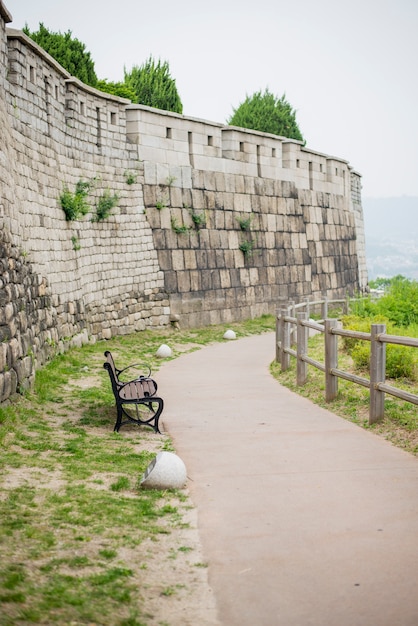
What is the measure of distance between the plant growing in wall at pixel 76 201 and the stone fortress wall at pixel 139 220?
6.0 inches

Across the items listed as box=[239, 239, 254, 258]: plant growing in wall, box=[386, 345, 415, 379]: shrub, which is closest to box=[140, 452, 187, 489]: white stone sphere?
box=[386, 345, 415, 379]: shrub

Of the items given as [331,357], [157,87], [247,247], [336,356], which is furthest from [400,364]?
[157,87]

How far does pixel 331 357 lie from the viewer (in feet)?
32.5

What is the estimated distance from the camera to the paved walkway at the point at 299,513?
4.27 meters

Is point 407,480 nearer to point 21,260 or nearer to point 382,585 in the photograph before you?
point 382,585

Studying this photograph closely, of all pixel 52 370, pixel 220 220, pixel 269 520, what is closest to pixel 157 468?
pixel 269 520

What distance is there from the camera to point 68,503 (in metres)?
5.91

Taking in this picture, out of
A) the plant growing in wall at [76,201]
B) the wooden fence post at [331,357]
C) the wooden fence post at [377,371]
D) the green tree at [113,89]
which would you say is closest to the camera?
the wooden fence post at [377,371]

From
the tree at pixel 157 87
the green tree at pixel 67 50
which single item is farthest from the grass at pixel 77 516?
the tree at pixel 157 87

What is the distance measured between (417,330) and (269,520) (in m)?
10.6

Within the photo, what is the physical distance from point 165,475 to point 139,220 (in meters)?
13.2

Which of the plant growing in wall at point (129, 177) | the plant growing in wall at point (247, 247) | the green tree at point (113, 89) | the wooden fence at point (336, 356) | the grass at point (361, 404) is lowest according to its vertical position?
the grass at point (361, 404)

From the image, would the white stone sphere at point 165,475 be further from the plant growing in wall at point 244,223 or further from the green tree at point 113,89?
the green tree at point 113,89

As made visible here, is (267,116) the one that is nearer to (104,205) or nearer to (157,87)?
(157,87)
